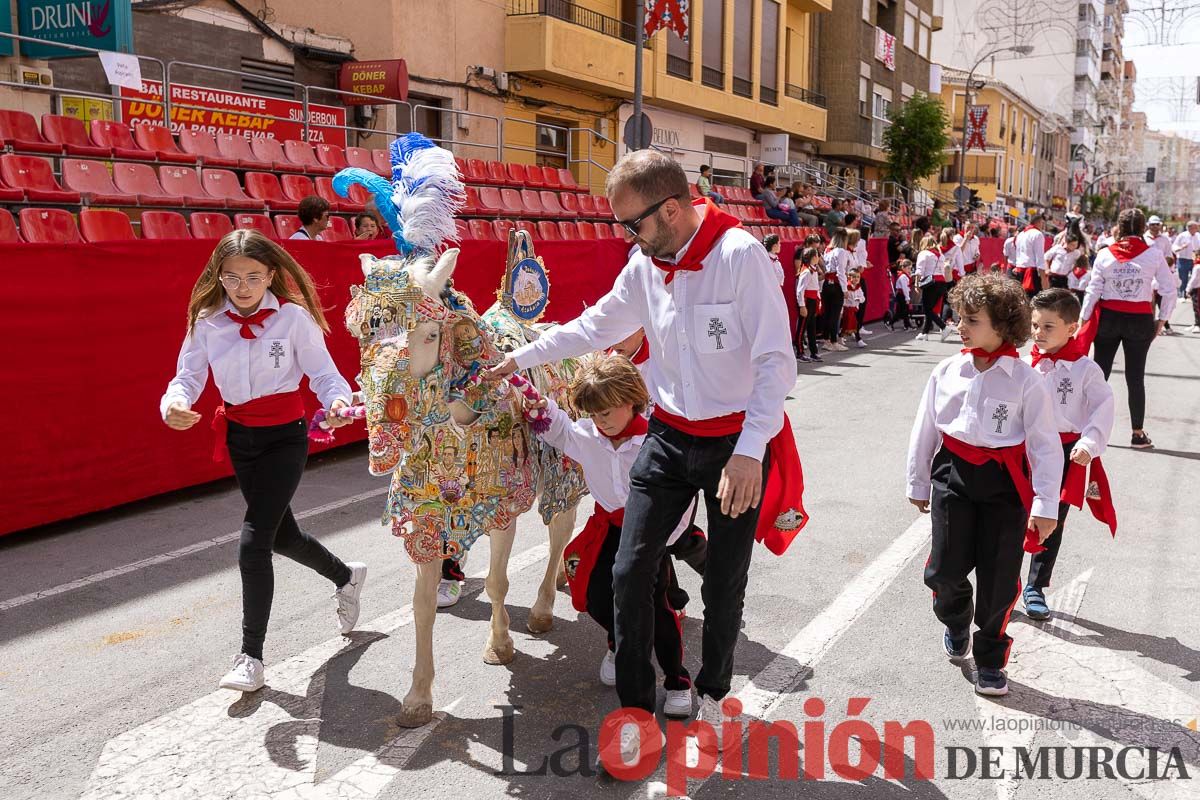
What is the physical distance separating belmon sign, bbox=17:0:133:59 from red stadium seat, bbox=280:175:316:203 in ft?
8.36

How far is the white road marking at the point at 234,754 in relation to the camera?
3.38 meters

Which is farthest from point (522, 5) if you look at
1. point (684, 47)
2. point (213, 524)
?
point (213, 524)

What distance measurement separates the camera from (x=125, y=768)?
11.5ft

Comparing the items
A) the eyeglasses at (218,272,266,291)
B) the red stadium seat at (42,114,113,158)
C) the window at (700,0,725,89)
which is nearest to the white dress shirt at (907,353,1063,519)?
the eyeglasses at (218,272,266,291)

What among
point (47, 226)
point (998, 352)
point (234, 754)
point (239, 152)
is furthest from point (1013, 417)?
point (239, 152)

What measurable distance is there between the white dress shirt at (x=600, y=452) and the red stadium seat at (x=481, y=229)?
26.2ft

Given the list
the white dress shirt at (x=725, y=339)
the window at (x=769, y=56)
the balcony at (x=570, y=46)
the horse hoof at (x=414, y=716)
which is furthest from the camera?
the window at (x=769, y=56)

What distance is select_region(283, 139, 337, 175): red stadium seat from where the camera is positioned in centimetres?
1212

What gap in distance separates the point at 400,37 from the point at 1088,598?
1648cm

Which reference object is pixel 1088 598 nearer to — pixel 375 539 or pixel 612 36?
pixel 375 539

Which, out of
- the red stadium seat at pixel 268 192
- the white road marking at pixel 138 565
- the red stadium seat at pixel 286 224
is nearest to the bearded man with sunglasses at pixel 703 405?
the white road marking at pixel 138 565

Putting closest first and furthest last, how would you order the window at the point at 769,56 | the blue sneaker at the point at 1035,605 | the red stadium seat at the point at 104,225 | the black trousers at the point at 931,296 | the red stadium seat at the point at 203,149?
1. the blue sneaker at the point at 1035,605
2. the red stadium seat at the point at 104,225
3. the red stadium seat at the point at 203,149
4. the black trousers at the point at 931,296
5. the window at the point at 769,56

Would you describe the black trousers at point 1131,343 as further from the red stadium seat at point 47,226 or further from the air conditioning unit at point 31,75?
the air conditioning unit at point 31,75

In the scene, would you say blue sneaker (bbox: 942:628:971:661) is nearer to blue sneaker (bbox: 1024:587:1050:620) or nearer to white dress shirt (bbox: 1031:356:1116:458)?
blue sneaker (bbox: 1024:587:1050:620)
